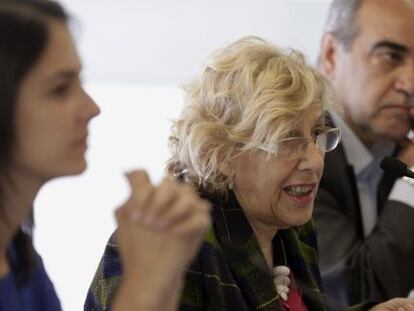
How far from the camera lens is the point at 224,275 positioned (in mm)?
1211

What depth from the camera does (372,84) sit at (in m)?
1.84

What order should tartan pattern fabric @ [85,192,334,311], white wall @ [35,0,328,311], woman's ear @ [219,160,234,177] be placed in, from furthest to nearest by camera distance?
white wall @ [35,0,328,311]
woman's ear @ [219,160,234,177]
tartan pattern fabric @ [85,192,334,311]

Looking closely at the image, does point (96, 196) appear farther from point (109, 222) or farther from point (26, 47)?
point (26, 47)

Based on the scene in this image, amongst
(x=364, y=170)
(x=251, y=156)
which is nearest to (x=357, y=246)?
(x=364, y=170)

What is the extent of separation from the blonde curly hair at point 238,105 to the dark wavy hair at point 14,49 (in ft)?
1.43

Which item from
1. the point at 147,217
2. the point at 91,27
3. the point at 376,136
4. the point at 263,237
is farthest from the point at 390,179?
the point at 147,217

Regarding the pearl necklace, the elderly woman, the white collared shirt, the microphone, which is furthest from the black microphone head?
the white collared shirt

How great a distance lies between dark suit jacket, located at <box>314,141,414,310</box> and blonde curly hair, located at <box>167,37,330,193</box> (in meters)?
0.39

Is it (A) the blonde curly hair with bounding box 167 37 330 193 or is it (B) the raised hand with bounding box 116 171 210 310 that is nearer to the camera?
(B) the raised hand with bounding box 116 171 210 310

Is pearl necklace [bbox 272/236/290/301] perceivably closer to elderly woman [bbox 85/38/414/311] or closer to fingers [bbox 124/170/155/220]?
elderly woman [bbox 85/38/414/311]

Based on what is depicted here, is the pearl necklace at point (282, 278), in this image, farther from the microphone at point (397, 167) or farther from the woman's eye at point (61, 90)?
the woman's eye at point (61, 90)

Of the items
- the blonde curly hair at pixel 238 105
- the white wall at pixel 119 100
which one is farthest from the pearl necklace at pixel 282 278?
the white wall at pixel 119 100

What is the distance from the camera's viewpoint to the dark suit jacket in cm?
159

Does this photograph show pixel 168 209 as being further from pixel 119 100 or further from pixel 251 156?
pixel 119 100
